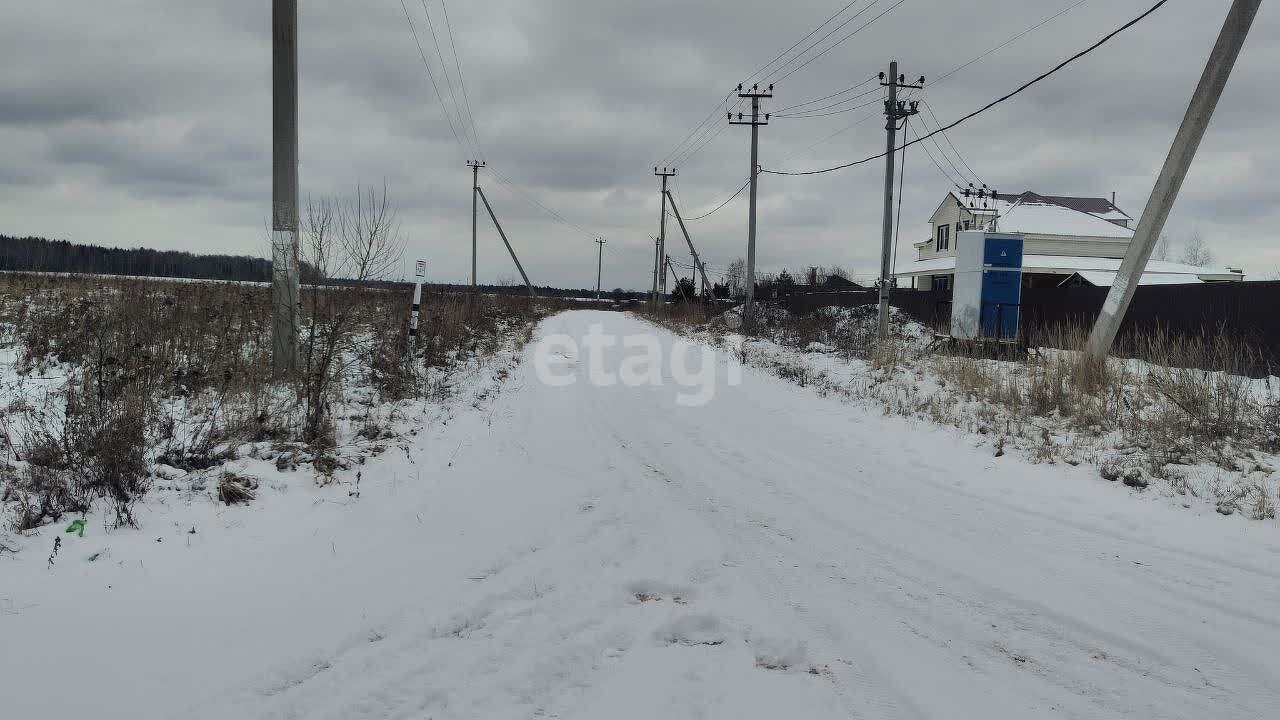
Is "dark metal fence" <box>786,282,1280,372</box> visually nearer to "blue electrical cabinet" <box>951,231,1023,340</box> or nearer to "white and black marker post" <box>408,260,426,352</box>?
"blue electrical cabinet" <box>951,231,1023,340</box>

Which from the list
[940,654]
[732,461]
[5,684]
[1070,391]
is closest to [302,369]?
[732,461]

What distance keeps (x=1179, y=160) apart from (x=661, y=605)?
12.2 meters

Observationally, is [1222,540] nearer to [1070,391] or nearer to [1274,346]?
[1070,391]

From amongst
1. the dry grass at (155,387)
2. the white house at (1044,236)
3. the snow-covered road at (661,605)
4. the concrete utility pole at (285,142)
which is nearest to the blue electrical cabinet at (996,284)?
the snow-covered road at (661,605)


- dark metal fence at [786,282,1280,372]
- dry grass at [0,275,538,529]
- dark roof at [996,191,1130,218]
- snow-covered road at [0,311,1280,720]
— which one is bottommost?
snow-covered road at [0,311,1280,720]

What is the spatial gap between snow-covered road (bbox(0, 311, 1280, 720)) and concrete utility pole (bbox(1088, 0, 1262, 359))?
6862mm

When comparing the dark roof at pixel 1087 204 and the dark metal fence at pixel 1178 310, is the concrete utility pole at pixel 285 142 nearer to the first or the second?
the dark metal fence at pixel 1178 310

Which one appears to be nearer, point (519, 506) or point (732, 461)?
point (519, 506)

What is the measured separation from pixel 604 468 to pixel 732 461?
1.34 metres

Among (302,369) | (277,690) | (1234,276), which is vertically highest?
(1234,276)

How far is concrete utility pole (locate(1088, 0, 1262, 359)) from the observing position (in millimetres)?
10594

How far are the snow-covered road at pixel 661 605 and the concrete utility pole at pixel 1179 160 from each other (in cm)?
686

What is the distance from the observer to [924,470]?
691 centimetres

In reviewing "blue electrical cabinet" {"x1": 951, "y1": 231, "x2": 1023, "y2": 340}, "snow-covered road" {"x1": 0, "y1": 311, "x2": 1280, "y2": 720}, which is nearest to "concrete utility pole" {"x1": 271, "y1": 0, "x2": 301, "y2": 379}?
"snow-covered road" {"x1": 0, "y1": 311, "x2": 1280, "y2": 720}
